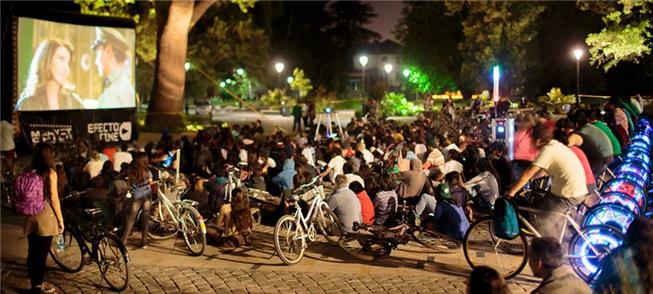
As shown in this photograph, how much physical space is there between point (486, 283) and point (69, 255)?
6336 mm

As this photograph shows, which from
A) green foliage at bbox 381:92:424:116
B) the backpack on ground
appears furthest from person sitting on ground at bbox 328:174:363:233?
green foliage at bbox 381:92:424:116

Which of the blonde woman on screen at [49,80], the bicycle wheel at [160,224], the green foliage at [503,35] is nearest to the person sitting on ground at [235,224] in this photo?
the bicycle wheel at [160,224]

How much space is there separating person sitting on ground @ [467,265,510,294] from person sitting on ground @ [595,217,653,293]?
113 centimetres

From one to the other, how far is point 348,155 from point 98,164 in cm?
485

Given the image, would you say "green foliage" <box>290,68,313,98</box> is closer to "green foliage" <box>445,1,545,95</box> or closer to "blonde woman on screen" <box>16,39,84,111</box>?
"green foliage" <box>445,1,545,95</box>

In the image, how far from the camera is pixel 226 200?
1009 centimetres

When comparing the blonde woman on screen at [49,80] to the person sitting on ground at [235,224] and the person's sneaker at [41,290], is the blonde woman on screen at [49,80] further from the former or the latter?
the person's sneaker at [41,290]

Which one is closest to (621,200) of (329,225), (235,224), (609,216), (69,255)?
(609,216)

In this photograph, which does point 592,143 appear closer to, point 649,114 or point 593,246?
point 593,246

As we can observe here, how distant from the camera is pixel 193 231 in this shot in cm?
892

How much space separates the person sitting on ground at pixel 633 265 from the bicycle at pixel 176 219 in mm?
5346

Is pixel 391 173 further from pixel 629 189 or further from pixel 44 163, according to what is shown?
pixel 44 163

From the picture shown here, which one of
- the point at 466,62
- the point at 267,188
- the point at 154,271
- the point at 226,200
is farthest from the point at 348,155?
the point at 466,62

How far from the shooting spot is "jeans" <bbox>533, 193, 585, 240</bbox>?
23.5 feet
